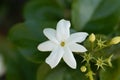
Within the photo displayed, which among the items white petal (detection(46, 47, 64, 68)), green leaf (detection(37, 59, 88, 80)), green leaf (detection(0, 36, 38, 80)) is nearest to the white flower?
white petal (detection(46, 47, 64, 68))

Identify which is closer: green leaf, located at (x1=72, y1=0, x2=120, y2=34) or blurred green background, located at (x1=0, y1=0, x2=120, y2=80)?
blurred green background, located at (x1=0, y1=0, x2=120, y2=80)

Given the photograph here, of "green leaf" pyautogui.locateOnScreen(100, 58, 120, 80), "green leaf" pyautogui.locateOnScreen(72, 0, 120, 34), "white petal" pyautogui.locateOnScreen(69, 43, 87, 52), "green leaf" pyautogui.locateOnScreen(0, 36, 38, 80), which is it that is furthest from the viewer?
"green leaf" pyautogui.locateOnScreen(0, 36, 38, 80)

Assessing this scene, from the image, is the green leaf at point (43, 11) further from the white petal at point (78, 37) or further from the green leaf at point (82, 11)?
the white petal at point (78, 37)

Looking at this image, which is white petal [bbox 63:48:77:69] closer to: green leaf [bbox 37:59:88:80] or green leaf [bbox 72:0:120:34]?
green leaf [bbox 37:59:88:80]

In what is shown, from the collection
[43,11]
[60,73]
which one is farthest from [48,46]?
[43,11]

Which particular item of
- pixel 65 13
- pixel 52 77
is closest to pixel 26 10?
pixel 65 13

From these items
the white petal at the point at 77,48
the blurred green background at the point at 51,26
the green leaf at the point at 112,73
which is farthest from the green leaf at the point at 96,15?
the white petal at the point at 77,48

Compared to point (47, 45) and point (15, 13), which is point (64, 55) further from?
point (15, 13)
